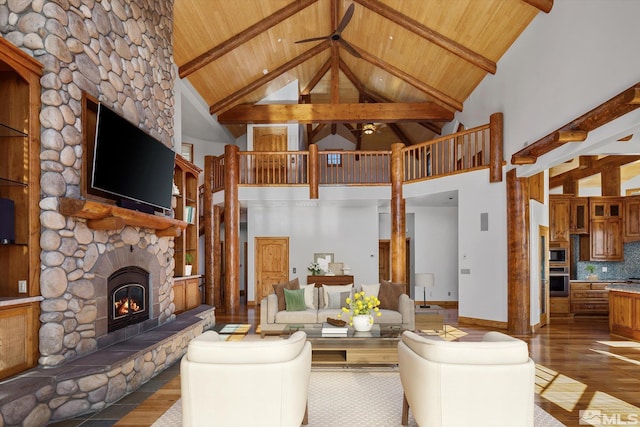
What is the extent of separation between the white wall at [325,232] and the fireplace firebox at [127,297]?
595cm

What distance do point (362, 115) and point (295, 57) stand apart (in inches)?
87.9

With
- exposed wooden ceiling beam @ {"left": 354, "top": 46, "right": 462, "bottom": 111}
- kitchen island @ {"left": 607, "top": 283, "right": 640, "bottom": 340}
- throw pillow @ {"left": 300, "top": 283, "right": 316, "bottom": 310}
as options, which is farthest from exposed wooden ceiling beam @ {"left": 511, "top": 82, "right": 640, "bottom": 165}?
throw pillow @ {"left": 300, "top": 283, "right": 316, "bottom": 310}

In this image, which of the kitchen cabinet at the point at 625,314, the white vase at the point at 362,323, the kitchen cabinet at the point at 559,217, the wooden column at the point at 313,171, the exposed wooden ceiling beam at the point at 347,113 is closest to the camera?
the white vase at the point at 362,323

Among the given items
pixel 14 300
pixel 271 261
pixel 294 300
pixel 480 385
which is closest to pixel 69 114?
pixel 14 300

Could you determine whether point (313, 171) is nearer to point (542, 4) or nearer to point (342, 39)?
point (342, 39)

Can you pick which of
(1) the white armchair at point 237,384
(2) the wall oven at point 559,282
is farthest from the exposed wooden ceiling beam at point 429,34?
(1) the white armchair at point 237,384

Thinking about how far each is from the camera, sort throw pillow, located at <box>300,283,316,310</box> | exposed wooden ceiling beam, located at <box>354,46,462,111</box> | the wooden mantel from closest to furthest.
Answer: the wooden mantel → throw pillow, located at <box>300,283,316,310</box> → exposed wooden ceiling beam, located at <box>354,46,462,111</box>

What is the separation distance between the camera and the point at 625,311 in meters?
6.79

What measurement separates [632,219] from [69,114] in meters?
10.8

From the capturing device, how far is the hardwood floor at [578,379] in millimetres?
3567

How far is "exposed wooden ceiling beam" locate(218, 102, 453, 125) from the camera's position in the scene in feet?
33.9

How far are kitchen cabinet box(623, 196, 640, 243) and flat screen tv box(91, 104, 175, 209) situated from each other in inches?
381

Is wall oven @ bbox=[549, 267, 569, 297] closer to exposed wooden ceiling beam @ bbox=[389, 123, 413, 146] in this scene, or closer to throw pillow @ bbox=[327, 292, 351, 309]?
throw pillow @ bbox=[327, 292, 351, 309]

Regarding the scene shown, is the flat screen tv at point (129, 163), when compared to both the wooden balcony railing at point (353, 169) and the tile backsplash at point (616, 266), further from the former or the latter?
the tile backsplash at point (616, 266)
